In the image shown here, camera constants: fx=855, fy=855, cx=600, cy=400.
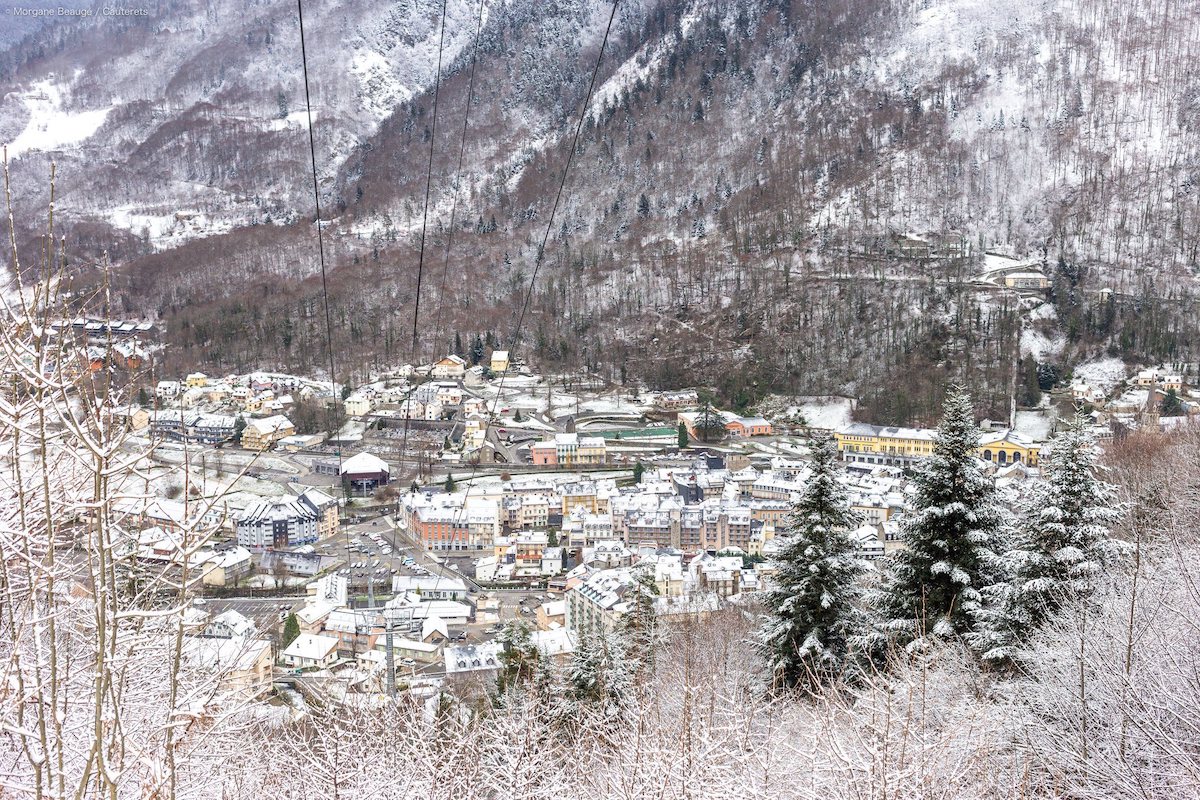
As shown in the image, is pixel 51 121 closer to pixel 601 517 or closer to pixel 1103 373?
pixel 601 517

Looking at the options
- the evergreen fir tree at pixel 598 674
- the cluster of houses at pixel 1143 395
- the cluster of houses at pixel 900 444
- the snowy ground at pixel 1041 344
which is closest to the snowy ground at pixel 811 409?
the cluster of houses at pixel 900 444

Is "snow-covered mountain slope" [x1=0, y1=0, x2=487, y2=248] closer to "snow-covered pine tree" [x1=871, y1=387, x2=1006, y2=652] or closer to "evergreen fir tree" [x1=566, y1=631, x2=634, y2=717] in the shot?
"evergreen fir tree" [x1=566, y1=631, x2=634, y2=717]

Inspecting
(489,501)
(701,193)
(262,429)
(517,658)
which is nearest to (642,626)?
(517,658)

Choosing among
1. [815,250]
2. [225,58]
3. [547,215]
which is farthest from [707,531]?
[225,58]

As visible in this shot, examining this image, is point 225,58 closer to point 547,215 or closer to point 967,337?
point 547,215

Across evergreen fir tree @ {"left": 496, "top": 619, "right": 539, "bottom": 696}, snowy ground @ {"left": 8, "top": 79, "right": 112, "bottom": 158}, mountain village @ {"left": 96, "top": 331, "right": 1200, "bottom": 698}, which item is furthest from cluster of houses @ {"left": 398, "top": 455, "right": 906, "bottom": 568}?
snowy ground @ {"left": 8, "top": 79, "right": 112, "bottom": 158}

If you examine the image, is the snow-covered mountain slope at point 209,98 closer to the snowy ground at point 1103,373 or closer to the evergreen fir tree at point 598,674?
the snowy ground at point 1103,373
